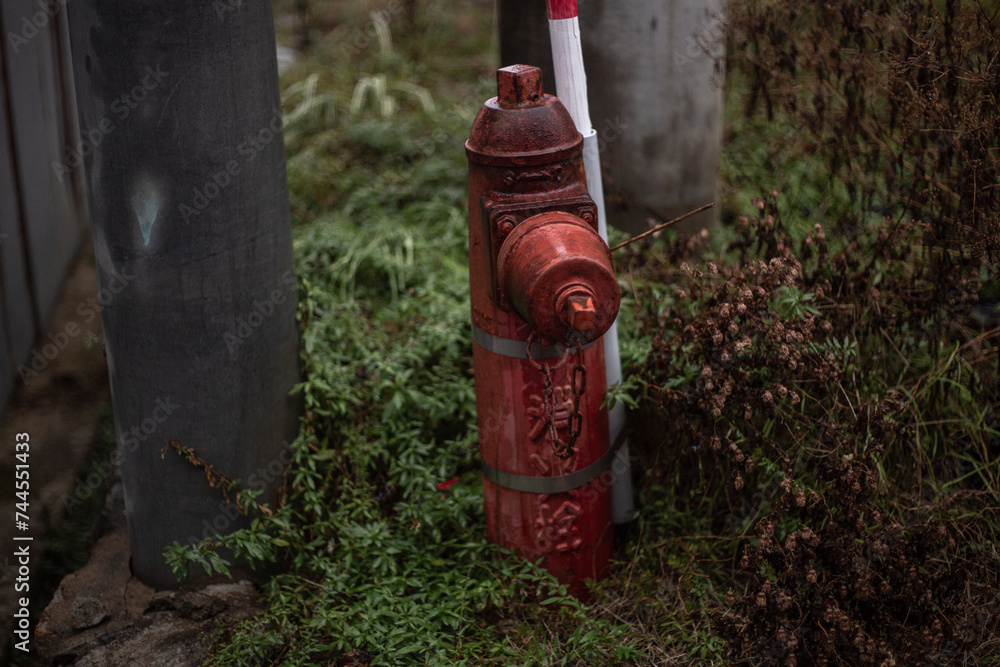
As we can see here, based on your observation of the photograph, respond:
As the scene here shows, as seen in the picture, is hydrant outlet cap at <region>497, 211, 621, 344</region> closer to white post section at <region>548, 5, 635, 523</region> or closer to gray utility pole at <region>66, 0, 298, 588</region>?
white post section at <region>548, 5, 635, 523</region>

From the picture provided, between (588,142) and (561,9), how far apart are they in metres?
0.39

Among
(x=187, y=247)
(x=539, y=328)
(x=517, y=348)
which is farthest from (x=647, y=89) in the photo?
(x=187, y=247)

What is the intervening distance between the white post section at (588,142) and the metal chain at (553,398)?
27 centimetres

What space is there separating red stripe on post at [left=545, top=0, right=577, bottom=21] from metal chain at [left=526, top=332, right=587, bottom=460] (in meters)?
0.90

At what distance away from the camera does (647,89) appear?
12.0ft

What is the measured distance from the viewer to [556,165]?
7.21 ft

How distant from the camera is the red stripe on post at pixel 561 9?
92.6 inches

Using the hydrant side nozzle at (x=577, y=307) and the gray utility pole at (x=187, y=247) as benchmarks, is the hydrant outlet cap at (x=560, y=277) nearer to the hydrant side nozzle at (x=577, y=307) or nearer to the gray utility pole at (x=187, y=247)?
the hydrant side nozzle at (x=577, y=307)

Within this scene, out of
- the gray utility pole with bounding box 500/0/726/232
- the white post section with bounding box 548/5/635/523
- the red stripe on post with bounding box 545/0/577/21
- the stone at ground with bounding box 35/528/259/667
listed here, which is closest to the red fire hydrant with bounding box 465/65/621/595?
the white post section with bounding box 548/5/635/523

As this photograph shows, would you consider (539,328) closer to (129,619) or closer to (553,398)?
(553,398)

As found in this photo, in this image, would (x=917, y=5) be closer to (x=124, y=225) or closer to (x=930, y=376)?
(x=930, y=376)

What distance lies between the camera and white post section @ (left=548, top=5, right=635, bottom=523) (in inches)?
94.0

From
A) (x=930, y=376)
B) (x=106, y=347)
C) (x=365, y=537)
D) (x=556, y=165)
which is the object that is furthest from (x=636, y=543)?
(x=106, y=347)

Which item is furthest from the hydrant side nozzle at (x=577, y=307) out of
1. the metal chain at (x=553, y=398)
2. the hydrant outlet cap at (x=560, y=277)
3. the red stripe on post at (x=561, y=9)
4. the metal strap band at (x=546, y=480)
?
the red stripe on post at (x=561, y=9)
